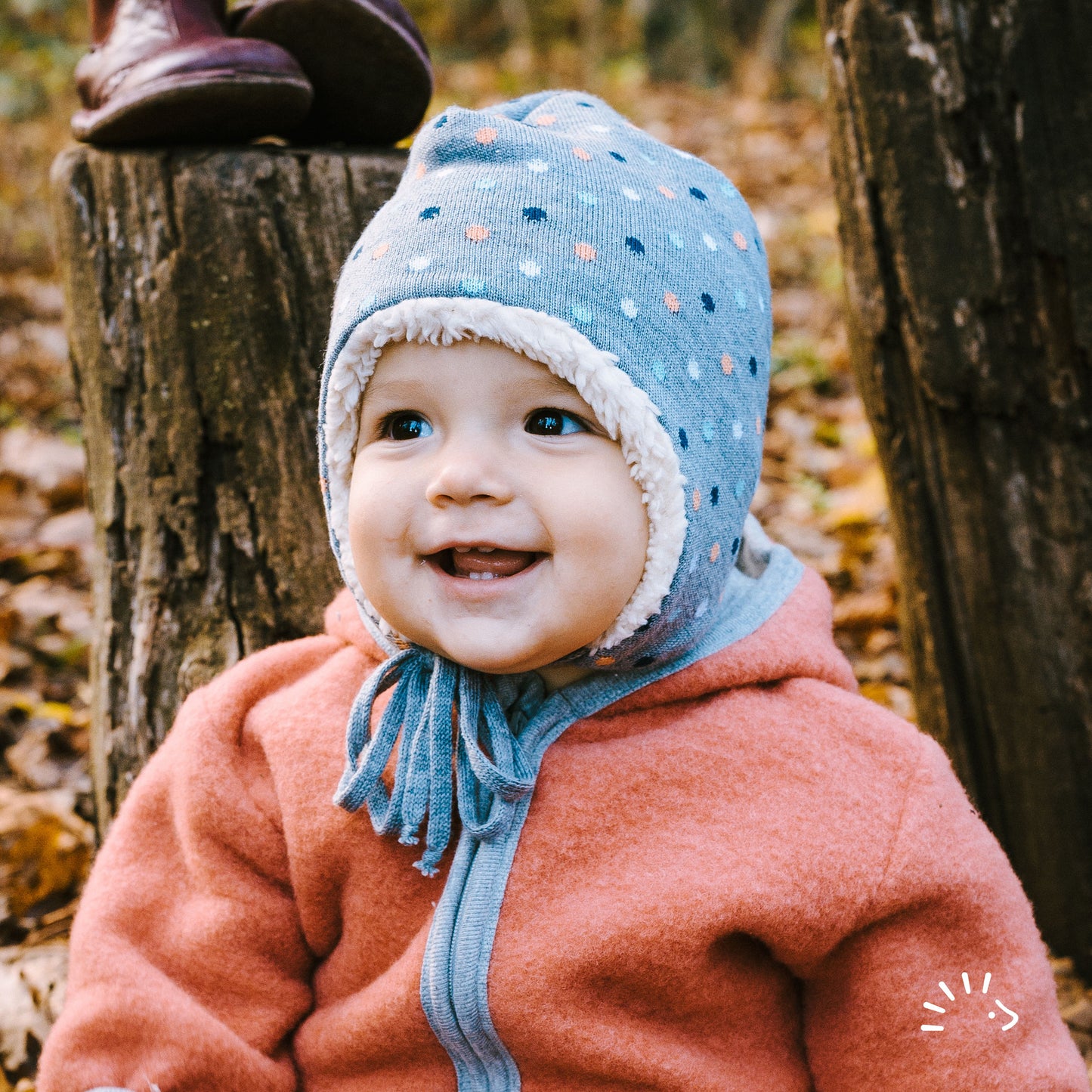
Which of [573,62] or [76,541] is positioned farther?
[573,62]

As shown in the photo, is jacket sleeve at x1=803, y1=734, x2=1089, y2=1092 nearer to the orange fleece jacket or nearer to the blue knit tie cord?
the orange fleece jacket

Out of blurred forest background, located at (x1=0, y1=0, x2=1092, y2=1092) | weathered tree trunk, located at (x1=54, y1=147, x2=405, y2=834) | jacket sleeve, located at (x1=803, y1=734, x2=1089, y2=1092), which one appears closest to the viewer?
jacket sleeve, located at (x1=803, y1=734, x2=1089, y2=1092)

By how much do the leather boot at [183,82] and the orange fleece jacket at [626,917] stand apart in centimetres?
102

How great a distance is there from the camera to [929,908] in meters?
1.54

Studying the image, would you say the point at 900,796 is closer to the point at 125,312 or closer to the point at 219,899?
the point at 219,899

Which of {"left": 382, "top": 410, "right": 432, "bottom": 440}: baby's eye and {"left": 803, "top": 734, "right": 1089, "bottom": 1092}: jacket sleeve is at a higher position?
{"left": 382, "top": 410, "right": 432, "bottom": 440}: baby's eye

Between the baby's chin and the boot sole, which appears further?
the boot sole

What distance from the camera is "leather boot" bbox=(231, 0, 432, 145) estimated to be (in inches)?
78.8

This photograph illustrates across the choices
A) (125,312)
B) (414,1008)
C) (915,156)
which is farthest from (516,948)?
(915,156)

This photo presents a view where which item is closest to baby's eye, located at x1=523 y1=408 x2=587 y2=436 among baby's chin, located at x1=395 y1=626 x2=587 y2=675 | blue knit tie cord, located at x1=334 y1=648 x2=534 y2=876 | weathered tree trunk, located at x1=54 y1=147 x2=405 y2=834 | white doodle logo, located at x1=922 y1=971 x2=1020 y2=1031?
baby's chin, located at x1=395 y1=626 x2=587 y2=675

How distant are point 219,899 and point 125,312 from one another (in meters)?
1.12

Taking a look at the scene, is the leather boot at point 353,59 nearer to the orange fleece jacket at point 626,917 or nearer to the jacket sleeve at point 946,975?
the orange fleece jacket at point 626,917

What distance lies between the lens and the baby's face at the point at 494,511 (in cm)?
141

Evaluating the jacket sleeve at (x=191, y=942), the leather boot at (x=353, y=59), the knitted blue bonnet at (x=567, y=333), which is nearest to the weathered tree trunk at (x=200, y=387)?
the leather boot at (x=353, y=59)
